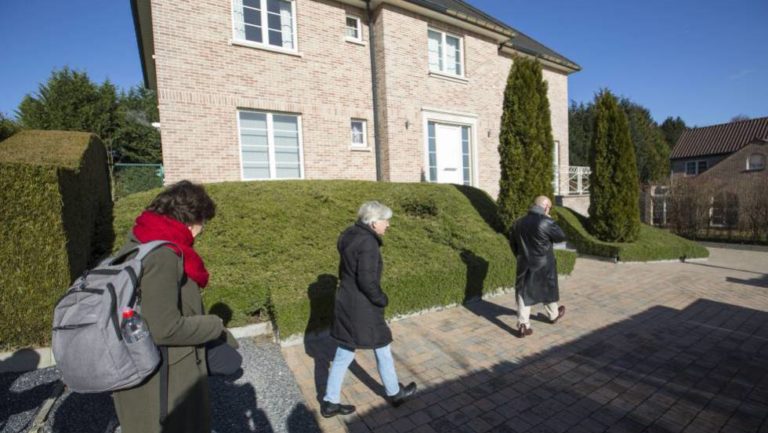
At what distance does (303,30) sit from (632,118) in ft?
119

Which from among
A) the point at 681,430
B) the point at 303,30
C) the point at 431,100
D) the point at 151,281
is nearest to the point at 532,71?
the point at 431,100

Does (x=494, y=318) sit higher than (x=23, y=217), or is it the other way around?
(x=23, y=217)

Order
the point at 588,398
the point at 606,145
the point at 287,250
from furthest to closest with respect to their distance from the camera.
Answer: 1. the point at 606,145
2. the point at 287,250
3. the point at 588,398

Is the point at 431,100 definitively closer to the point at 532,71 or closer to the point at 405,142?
the point at 405,142

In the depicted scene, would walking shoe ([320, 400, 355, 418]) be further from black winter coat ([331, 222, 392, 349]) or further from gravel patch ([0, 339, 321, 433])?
black winter coat ([331, 222, 392, 349])

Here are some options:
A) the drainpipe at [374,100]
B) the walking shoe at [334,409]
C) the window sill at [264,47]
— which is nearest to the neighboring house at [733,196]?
the drainpipe at [374,100]

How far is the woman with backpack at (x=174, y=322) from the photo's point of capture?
1597 millimetres

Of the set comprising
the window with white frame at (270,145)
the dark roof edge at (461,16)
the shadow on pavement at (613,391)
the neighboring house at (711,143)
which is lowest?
the shadow on pavement at (613,391)

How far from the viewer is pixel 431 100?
38.9 ft

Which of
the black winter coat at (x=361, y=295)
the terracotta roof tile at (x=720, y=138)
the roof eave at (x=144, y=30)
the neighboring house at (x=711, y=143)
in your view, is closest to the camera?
the black winter coat at (x=361, y=295)

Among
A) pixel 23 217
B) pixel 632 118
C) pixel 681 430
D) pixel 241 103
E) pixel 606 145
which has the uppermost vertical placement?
pixel 632 118

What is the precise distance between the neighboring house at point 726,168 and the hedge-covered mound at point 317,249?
40.5 ft

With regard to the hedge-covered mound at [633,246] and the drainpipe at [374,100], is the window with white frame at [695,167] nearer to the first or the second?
the hedge-covered mound at [633,246]

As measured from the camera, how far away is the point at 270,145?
31.7 feet
